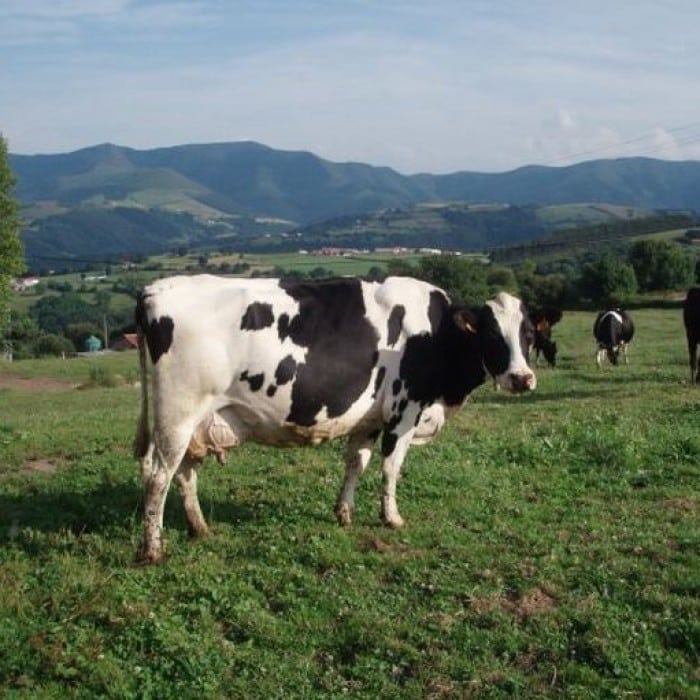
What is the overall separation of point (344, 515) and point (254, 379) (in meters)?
1.89

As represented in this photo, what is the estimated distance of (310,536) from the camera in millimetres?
9445

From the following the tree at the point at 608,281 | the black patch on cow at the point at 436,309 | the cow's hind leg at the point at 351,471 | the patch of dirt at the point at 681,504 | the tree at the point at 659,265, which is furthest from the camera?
the tree at the point at 659,265

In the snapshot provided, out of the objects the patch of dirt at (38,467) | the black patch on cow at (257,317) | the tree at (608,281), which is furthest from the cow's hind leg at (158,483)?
the tree at (608,281)

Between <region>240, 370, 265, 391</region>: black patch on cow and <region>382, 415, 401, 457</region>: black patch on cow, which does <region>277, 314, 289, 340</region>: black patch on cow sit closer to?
<region>240, 370, 265, 391</region>: black patch on cow

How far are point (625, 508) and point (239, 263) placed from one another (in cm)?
16046

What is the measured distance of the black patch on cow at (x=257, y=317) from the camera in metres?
9.22

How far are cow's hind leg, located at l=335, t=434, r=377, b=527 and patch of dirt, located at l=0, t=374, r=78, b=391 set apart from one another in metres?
41.6

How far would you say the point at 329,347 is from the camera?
9.62 meters

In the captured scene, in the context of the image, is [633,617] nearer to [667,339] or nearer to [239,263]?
[667,339]

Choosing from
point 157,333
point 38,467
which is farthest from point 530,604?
point 38,467

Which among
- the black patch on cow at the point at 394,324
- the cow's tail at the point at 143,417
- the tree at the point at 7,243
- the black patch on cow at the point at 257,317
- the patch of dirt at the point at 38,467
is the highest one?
the tree at the point at 7,243

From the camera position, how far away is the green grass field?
22.7 feet

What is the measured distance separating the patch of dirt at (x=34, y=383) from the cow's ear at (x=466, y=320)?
42.3 meters

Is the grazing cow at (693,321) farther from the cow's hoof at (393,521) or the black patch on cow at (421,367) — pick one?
the cow's hoof at (393,521)
